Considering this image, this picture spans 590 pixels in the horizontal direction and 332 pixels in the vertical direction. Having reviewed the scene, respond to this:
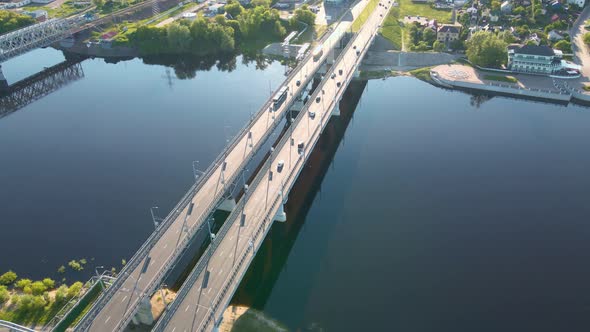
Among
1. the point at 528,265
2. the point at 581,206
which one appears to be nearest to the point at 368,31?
the point at 581,206

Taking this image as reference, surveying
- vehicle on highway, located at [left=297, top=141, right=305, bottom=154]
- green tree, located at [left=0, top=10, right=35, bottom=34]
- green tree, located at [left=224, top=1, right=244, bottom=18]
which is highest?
green tree, located at [left=0, top=10, right=35, bottom=34]

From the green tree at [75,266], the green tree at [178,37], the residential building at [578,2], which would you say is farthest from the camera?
the residential building at [578,2]

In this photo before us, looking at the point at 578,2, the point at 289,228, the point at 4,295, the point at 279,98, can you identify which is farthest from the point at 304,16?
the point at 4,295

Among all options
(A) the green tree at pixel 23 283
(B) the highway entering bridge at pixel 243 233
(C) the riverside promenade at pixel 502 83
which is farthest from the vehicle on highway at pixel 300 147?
(C) the riverside promenade at pixel 502 83

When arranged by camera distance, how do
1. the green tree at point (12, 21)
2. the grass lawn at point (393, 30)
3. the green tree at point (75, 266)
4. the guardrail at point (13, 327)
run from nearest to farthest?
the guardrail at point (13, 327), the green tree at point (75, 266), the grass lawn at point (393, 30), the green tree at point (12, 21)

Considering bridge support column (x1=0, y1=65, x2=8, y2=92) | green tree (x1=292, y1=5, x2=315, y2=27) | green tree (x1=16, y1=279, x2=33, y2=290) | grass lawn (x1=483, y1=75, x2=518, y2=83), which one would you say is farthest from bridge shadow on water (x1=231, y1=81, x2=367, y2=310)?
bridge support column (x1=0, y1=65, x2=8, y2=92)

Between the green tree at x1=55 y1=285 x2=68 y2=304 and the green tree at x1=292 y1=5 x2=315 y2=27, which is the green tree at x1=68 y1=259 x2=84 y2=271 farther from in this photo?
the green tree at x1=292 y1=5 x2=315 y2=27

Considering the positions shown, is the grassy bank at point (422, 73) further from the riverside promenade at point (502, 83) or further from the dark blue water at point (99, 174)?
the dark blue water at point (99, 174)
